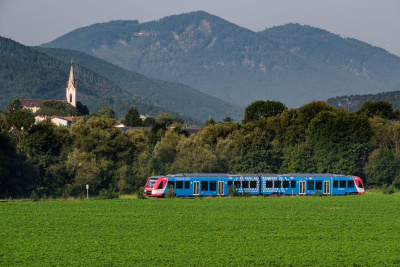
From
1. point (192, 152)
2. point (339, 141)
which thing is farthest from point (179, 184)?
point (339, 141)

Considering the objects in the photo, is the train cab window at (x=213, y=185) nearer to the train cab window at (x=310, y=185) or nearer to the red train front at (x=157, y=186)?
the red train front at (x=157, y=186)

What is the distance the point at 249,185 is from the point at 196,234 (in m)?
34.9

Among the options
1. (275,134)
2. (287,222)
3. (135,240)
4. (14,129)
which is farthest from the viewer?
(275,134)

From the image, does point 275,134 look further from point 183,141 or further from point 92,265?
point 92,265

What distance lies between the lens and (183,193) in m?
71.9

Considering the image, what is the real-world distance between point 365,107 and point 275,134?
2559 centimetres

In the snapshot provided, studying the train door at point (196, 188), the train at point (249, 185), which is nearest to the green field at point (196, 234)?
the train at point (249, 185)

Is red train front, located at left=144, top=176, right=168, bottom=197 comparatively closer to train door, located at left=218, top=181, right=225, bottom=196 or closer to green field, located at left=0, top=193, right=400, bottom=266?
train door, located at left=218, top=181, right=225, bottom=196

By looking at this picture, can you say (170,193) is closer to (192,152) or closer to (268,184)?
(268,184)

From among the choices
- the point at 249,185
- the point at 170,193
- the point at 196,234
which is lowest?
the point at 196,234

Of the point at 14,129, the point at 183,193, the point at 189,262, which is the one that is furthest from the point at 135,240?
the point at 14,129

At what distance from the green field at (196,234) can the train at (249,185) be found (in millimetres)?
9884

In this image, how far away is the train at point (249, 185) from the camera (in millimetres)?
71500

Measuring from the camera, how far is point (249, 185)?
245 ft
